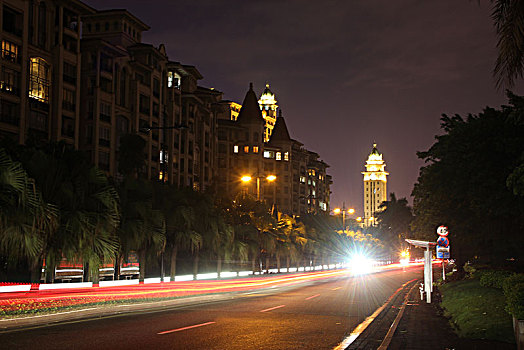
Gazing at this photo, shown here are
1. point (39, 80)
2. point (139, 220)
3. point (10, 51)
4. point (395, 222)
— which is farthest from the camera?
point (395, 222)

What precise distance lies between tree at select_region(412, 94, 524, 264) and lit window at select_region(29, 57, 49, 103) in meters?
36.2

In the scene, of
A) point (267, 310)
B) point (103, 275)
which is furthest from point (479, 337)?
point (103, 275)

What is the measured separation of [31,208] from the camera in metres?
19.0

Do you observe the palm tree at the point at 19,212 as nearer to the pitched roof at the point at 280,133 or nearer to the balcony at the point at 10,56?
the balcony at the point at 10,56

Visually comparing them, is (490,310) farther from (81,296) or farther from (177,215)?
(177,215)

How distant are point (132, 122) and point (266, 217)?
2394 cm

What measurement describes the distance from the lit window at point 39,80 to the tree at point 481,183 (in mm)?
36215

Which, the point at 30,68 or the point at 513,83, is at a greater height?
the point at 30,68

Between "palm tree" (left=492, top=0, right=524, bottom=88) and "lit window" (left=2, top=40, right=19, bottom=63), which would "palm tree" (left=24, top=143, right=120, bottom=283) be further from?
"lit window" (left=2, top=40, right=19, bottom=63)

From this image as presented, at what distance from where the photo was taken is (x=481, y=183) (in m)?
29.4

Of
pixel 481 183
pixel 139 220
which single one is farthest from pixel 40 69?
pixel 481 183

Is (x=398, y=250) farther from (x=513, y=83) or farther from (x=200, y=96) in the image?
(x=513, y=83)

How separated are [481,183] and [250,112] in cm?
10495

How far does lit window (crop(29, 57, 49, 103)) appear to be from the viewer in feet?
179
